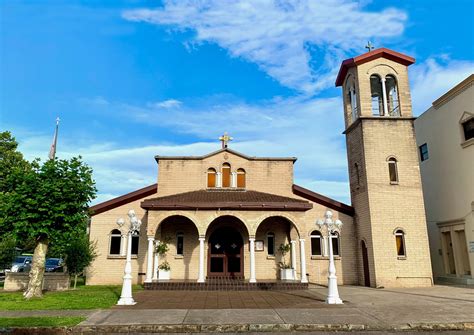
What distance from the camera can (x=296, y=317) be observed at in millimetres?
9805

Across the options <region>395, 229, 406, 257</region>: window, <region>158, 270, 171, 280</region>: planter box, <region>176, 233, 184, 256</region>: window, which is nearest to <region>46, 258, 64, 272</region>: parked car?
<region>176, 233, 184, 256</region>: window

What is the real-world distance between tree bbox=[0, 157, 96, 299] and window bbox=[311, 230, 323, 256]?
12623 mm

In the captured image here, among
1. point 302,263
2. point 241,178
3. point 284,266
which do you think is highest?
point 241,178

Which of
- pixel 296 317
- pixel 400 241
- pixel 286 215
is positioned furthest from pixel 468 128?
pixel 296 317

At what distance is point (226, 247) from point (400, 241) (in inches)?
376

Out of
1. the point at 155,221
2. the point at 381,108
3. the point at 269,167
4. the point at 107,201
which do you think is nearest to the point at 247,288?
the point at 155,221

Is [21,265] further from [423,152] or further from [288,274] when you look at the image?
[423,152]

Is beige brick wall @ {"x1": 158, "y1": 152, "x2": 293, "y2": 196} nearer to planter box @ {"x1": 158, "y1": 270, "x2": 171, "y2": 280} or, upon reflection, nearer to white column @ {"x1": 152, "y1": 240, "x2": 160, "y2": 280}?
white column @ {"x1": 152, "y1": 240, "x2": 160, "y2": 280}

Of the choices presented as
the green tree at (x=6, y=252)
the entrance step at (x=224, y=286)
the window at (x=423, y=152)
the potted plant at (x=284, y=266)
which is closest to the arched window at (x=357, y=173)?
the potted plant at (x=284, y=266)

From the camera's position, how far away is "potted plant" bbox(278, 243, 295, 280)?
18.4 meters

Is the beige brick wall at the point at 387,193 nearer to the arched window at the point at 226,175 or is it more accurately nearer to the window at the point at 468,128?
the window at the point at 468,128

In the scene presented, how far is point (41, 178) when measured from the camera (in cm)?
1447

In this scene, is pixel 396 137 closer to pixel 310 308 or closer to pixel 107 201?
pixel 310 308

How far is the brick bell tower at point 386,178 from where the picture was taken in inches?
722
